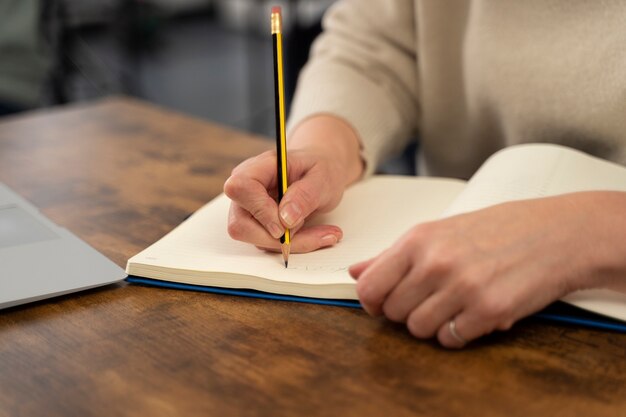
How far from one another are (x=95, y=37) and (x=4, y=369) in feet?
16.8

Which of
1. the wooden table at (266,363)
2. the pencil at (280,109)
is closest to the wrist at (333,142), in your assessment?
the pencil at (280,109)

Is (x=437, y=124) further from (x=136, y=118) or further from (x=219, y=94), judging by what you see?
(x=219, y=94)

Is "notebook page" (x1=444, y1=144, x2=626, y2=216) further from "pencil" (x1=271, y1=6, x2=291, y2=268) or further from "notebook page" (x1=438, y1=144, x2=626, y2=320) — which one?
"pencil" (x1=271, y1=6, x2=291, y2=268)

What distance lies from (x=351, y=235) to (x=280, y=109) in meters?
0.14

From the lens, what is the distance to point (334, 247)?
27.9 inches

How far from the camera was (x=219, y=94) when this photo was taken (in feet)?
14.0

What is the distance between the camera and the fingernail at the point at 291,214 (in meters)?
0.68

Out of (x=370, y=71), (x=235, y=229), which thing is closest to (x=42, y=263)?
(x=235, y=229)

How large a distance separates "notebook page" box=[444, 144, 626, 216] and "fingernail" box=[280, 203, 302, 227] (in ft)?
0.43

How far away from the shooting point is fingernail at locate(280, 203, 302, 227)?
0.68 m

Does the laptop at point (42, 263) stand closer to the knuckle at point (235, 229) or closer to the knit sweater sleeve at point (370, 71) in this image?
the knuckle at point (235, 229)

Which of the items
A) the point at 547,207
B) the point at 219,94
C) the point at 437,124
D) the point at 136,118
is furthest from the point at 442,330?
the point at 219,94

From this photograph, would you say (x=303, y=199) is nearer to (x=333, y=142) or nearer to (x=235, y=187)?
(x=235, y=187)

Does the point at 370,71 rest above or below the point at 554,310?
above
